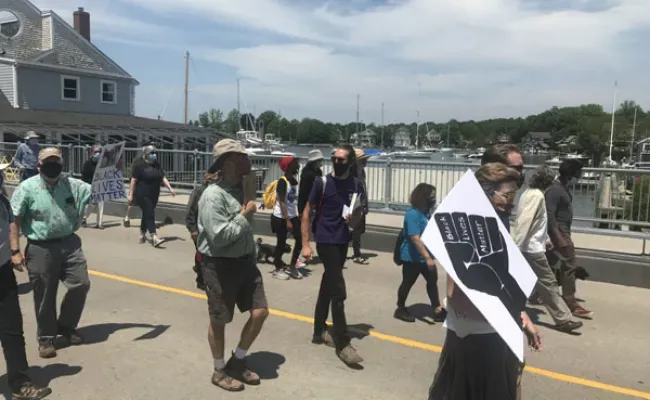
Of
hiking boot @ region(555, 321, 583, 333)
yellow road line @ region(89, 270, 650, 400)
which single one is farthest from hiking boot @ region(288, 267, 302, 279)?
hiking boot @ region(555, 321, 583, 333)

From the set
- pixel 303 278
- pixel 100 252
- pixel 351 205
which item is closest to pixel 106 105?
pixel 100 252

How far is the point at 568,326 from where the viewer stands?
5980mm

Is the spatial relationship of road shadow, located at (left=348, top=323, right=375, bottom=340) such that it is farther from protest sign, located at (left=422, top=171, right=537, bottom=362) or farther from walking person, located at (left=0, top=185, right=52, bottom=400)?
protest sign, located at (left=422, top=171, right=537, bottom=362)

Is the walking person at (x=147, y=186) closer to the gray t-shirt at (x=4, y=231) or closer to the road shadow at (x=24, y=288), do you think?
the road shadow at (x=24, y=288)

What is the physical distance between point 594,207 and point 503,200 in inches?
288

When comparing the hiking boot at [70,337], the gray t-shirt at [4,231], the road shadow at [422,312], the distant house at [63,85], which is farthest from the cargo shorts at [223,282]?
the distant house at [63,85]

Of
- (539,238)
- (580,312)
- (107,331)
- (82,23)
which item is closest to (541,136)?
(82,23)

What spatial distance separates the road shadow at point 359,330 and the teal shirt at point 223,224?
1.98m

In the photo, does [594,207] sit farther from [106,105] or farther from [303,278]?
[106,105]

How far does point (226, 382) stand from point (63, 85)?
33.5m

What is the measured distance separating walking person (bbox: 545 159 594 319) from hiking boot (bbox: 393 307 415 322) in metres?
1.72

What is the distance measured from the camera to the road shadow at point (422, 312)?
6.34 meters

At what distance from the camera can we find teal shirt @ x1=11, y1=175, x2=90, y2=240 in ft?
16.0

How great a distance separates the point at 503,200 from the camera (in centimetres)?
297
